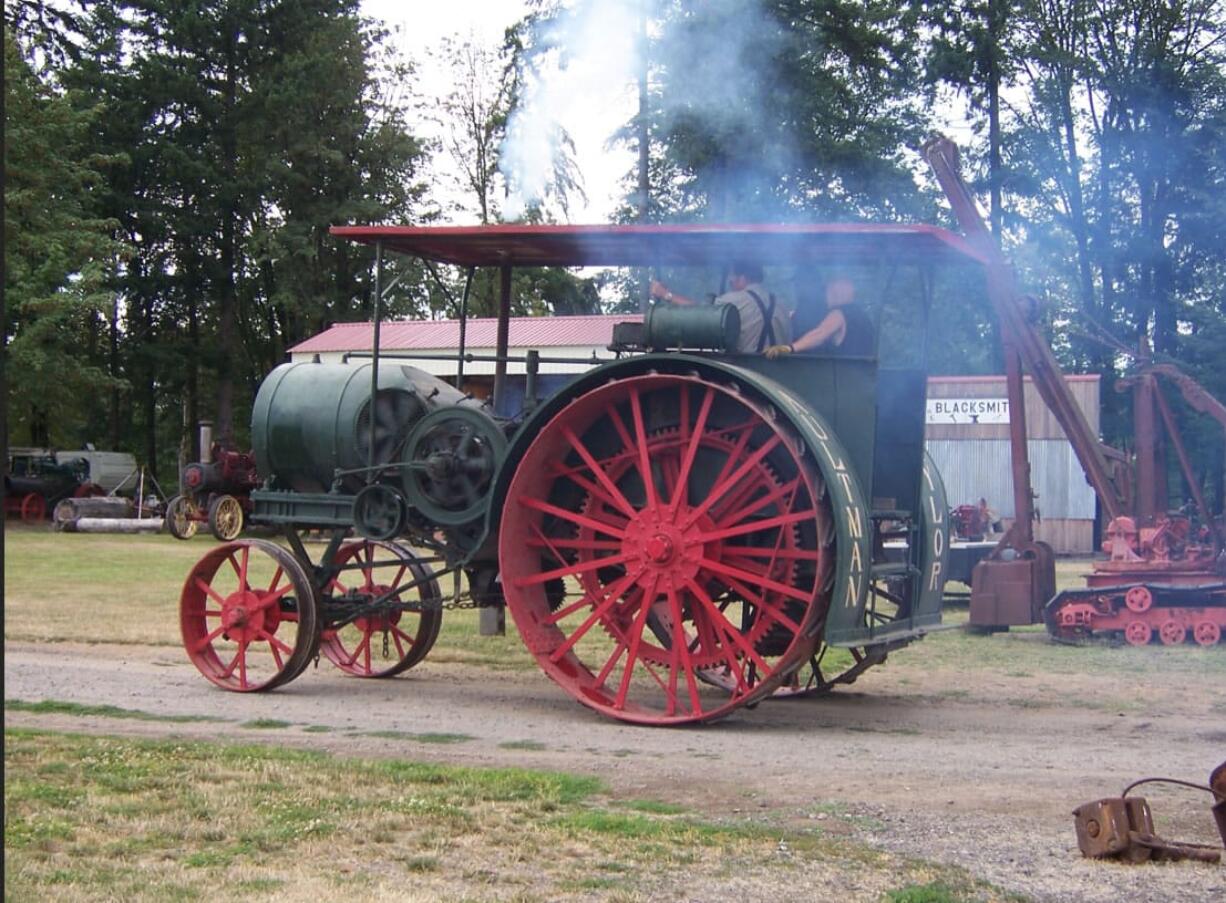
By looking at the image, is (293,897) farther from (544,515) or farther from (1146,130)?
(1146,130)

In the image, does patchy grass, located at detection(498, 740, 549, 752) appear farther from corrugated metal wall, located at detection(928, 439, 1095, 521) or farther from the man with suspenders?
corrugated metal wall, located at detection(928, 439, 1095, 521)

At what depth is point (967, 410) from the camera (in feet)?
89.0

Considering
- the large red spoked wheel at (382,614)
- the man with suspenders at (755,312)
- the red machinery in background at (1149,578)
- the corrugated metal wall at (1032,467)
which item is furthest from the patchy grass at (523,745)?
the corrugated metal wall at (1032,467)

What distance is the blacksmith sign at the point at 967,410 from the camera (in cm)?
2694

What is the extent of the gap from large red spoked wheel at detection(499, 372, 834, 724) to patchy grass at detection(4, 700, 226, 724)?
1.80m

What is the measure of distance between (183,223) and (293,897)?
38.3 meters

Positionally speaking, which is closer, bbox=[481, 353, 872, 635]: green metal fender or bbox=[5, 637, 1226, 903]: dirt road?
bbox=[5, 637, 1226, 903]: dirt road

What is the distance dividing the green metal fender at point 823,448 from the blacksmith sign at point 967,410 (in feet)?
65.6

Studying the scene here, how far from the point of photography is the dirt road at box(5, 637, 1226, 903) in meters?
5.23

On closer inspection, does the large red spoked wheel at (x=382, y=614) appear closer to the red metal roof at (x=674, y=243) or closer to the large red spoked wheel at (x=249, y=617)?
the large red spoked wheel at (x=249, y=617)

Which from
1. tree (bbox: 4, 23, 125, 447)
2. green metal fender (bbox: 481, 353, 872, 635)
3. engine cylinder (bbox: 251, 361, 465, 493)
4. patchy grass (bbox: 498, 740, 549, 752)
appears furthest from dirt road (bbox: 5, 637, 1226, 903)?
tree (bbox: 4, 23, 125, 447)

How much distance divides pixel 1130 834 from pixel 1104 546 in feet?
29.6

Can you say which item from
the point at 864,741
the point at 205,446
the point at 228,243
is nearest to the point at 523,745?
the point at 864,741

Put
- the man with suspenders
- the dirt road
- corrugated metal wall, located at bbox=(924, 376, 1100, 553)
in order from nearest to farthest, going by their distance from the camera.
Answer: the dirt road < the man with suspenders < corrugated metal wall, located at bbox=(924, 376, 1100, 553)
